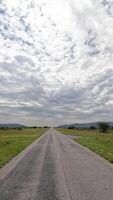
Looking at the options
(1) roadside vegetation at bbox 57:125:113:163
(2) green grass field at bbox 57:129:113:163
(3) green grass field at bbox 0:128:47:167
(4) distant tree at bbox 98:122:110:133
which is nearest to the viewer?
(3) green grass field at bbox 0:128:47:167

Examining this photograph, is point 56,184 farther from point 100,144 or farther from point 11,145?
point 100,144

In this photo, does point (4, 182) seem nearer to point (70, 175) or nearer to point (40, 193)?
point (40, 193)

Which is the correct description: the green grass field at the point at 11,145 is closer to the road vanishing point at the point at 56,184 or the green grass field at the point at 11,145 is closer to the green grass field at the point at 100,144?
the road vanishing point at the point at 56,184

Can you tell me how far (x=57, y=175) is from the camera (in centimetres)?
1152

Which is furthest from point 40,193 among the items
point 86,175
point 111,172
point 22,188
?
point 111,172

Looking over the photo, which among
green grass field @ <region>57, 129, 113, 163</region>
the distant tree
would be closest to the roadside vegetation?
green grass field @ <region>57, 129, 113, 163</region>

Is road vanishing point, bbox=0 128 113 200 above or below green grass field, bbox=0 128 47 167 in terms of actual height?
below

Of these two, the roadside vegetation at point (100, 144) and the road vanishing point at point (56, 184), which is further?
the roadside vegetation at point (100, 144)

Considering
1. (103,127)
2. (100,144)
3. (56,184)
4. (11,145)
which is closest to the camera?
(56,184)

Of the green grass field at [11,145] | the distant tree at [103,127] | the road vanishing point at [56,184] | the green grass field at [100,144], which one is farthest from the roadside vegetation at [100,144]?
the distant tree at [103,127]

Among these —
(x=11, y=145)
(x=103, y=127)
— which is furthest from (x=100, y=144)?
(x=103, y=127)

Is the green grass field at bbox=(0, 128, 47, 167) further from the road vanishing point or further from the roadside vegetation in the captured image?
the roadside vegetation

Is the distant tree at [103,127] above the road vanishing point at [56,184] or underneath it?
above

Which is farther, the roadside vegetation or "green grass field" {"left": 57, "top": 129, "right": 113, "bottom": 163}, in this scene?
the roadside vegetation
